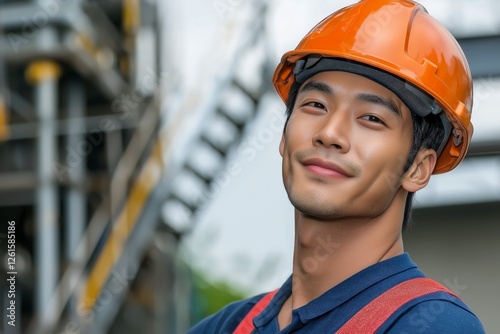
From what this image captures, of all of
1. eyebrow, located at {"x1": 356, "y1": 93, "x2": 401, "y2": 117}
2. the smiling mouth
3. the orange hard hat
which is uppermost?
the orange hard hat

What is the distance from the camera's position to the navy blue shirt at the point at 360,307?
190 cm

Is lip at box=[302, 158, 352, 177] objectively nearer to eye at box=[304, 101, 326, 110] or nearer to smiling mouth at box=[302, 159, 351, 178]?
smiling mouth at box=[302, 159, 351, 178]

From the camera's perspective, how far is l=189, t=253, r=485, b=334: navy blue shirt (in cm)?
190

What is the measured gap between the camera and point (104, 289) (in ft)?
27.0

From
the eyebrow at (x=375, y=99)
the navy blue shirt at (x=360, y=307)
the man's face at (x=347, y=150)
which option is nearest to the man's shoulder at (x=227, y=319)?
the navy blue shirt at (x=360, y=307)

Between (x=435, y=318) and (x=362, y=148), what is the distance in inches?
17.7

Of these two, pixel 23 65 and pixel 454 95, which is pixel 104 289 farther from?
pixel 454 95

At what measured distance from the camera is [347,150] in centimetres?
210

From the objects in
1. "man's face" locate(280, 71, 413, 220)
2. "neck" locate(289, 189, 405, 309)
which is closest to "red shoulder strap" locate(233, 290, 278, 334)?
"neck" locate(289, 189, 405, 309)

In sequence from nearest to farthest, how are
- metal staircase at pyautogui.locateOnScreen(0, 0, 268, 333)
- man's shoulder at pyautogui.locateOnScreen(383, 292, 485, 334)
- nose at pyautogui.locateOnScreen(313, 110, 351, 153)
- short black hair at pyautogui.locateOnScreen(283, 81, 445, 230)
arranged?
man's shoulder at pyautogui.locateOnScreen(383, 292, 485, 334) < nose at pyautogui.locateOnScreen(313, 110, 351, 153) < short black hair at pyautogui.locateOnScreen(283, 81, 445, 230) < metal staircase at pyautogui.locateOnScreen(0, 0, 268, 333)

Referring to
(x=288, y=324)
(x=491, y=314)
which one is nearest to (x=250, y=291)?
(x=491, y=314)

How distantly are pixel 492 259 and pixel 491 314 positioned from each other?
54 cm

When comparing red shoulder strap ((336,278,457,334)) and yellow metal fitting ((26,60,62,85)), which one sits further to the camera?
yellow metal fitting ((26,60,62,85))

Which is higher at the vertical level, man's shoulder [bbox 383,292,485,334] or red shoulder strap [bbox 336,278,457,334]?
man's shoulder [bbox 383,292,485,334]
